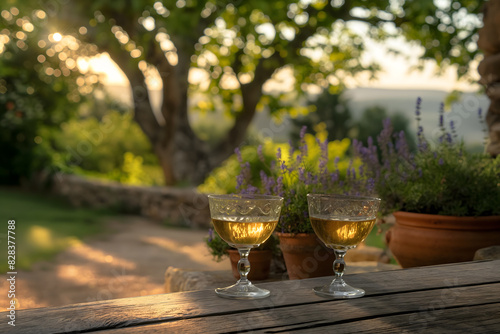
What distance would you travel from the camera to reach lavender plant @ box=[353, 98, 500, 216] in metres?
2.67

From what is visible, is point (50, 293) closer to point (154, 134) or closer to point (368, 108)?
point (154, 134)

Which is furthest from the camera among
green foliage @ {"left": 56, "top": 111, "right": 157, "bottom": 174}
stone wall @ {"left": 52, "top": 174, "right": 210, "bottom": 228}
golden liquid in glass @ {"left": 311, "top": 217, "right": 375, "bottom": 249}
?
green foliage @ {"left": 56, "top": 111, "right": 157, "bottom": 174}

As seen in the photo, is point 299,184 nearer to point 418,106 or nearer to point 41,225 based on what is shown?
point 418,106

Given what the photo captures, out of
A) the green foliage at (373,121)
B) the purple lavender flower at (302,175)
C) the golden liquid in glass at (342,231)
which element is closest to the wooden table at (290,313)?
the golden liquid in glass at (342,231)

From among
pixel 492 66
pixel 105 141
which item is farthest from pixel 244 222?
pixel 105 141

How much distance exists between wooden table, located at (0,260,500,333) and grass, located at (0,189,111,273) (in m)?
4.73

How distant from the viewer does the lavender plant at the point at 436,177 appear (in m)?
2.67

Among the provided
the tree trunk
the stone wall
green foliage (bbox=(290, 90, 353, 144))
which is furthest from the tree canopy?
green foliage (bbox=(290, 90, 353, 144))

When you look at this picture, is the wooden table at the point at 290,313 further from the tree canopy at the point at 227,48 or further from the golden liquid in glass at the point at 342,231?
the tree canopy at the point at 227,48

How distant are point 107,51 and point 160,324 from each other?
8.34 meters

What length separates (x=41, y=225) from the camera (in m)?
8.07

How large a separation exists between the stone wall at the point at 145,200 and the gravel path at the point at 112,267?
0.63 meters

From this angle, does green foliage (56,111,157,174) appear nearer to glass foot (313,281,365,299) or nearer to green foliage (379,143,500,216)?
green foliage (379,143,500,216)

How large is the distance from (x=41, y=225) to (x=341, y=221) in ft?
25.1
